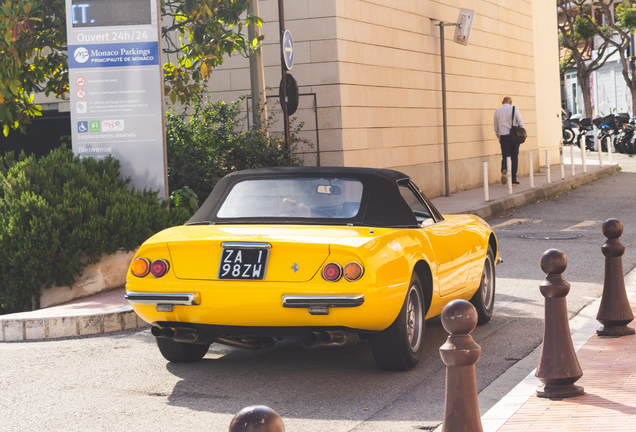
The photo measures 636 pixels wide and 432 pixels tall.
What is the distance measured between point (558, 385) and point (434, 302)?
1.37 meters

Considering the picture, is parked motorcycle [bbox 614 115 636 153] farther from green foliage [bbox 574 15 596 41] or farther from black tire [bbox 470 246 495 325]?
black tire [bbox 470 246 495 325]

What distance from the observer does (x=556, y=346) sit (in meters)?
4.80

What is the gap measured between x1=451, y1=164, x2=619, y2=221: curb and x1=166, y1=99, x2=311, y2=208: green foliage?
162 inches

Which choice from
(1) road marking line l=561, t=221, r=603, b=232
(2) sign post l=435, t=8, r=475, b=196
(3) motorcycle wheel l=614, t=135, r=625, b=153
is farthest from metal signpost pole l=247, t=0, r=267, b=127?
(3) motorcycle wheel l=614, t=135, r=625, b=153

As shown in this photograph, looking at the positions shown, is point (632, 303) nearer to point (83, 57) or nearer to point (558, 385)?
point (558, 385)

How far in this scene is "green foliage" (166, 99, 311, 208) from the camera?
1155 cm

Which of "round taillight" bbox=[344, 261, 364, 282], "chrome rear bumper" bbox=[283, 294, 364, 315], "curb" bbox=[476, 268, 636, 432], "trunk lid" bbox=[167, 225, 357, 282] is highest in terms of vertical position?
"trunk lid" bbox=[167, 225, 357, 282]

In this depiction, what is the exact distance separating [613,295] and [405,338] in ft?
5.95

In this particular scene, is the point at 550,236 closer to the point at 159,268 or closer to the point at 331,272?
the point at 331,272

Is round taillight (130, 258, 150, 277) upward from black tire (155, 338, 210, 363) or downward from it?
upward

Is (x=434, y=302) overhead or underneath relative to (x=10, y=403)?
overhead

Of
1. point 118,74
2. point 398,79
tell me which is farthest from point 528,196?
point 118,74

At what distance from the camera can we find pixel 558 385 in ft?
15.5

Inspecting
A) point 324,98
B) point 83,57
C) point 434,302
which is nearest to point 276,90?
point 324,98
